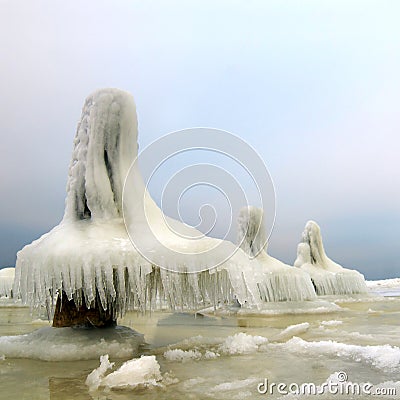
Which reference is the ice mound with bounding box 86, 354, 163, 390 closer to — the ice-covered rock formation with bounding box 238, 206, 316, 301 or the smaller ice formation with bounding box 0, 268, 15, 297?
the ice-covered rock formation with bounding box 238, 206, 316, 301

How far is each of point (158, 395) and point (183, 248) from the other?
5.94 feet

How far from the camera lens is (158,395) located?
2928 mm

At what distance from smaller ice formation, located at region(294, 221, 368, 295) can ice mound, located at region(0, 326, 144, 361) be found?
1370cm

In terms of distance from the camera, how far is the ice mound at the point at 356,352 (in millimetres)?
3602

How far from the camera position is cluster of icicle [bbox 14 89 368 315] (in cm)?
425

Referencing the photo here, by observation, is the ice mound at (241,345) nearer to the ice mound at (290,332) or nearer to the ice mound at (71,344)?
the ice mound at (290,332)

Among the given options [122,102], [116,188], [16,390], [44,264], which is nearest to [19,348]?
[44,264]

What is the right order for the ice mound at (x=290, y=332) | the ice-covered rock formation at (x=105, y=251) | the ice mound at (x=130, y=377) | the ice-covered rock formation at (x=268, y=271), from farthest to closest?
the ice-covered rock formation at (x=268, y=271)
the ice mound at (x=290, y=332)
the ice-covered rock formation at (x=105, y=251)
the ice mound at (x=130, y=377)

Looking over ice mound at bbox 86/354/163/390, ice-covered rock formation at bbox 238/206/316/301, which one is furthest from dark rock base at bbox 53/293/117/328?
ice-covered rock formation at bbox 238/206/316/301

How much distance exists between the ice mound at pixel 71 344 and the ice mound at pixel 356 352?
191 centimetres

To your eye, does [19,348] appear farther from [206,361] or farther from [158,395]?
[158,395]

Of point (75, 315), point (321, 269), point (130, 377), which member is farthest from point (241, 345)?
point (321, 269)

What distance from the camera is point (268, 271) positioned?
1277 centimetres

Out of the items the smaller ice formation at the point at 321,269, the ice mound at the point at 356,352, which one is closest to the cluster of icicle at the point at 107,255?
the ice mound at the point at 356,352
